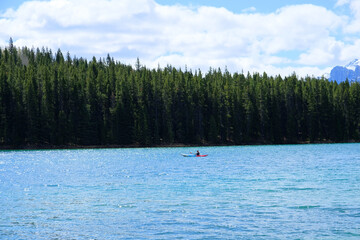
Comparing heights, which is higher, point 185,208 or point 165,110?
point 165,110

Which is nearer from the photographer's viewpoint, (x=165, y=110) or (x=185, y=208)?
(x=185, y=208)

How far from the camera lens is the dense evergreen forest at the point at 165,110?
430 feet

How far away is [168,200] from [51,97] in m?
114

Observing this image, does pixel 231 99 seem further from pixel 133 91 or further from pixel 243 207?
pixel 243 207

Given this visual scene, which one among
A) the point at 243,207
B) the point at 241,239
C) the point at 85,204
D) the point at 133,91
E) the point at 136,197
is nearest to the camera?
the point at 241,239

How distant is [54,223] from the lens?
2338cm

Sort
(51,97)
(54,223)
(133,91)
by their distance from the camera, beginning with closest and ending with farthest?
1. (54,223)
2. (51,97)
3. (133,91)

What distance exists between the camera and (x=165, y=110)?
144 metres

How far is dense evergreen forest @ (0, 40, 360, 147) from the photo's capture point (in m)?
131

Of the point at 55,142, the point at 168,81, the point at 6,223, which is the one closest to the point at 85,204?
the point at 6,223

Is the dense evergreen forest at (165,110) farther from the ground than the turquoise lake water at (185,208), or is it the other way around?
the dense evergreen forest at (165,110)

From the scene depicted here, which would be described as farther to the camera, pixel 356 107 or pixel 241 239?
pixel 356 107

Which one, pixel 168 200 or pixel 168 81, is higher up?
pixel 168 81

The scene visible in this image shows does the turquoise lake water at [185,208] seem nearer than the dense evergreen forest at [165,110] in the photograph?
Yes
